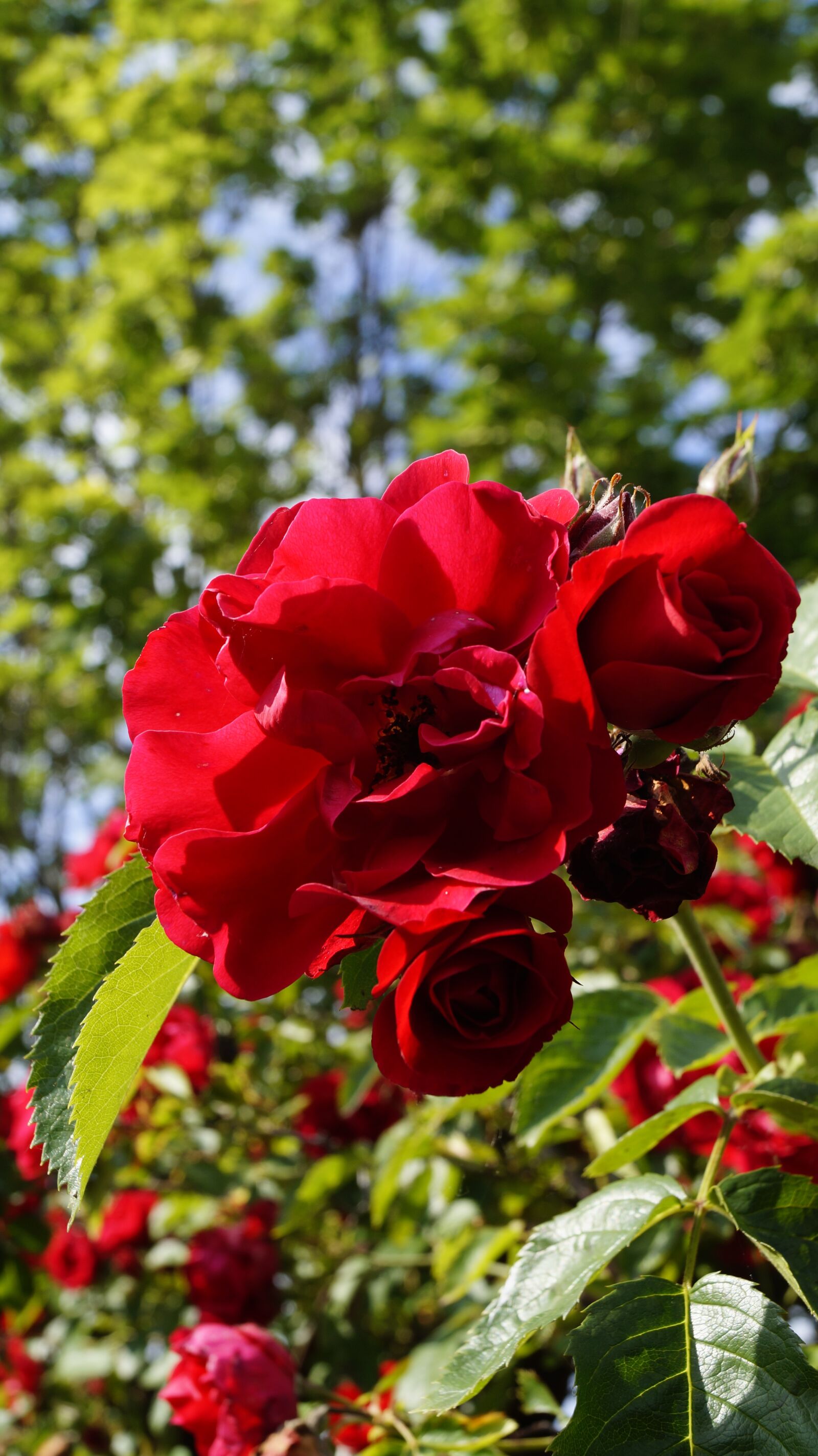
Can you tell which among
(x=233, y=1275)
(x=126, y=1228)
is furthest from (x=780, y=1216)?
(x=126, y=1228)

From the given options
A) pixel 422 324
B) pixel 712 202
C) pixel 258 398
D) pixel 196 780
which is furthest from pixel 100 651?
pixel 712 202

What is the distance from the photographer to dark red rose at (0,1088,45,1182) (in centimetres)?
215

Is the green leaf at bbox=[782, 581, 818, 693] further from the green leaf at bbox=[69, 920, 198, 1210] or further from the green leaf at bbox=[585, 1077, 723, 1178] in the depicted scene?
the green leaf at bbox=[69, 920, 198, 1210]

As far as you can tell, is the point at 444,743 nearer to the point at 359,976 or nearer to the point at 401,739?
the point at 401,739

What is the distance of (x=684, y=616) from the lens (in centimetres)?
52

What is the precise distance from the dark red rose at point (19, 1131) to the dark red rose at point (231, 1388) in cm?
92

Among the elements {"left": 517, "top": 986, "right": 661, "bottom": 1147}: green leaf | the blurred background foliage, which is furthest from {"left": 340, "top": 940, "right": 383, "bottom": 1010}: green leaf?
the blurred background foliage

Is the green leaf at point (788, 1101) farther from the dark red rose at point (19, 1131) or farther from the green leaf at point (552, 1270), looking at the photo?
the dark red rose at point (19, 1131)

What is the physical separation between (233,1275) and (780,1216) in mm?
1250

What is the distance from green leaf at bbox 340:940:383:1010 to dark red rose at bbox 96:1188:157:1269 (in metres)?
1.84

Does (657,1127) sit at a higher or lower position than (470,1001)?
lower

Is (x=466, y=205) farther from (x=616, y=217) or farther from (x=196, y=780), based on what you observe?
(x=196, y=780)

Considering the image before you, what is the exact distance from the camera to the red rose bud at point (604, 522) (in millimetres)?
626

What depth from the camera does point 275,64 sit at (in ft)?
27.2
